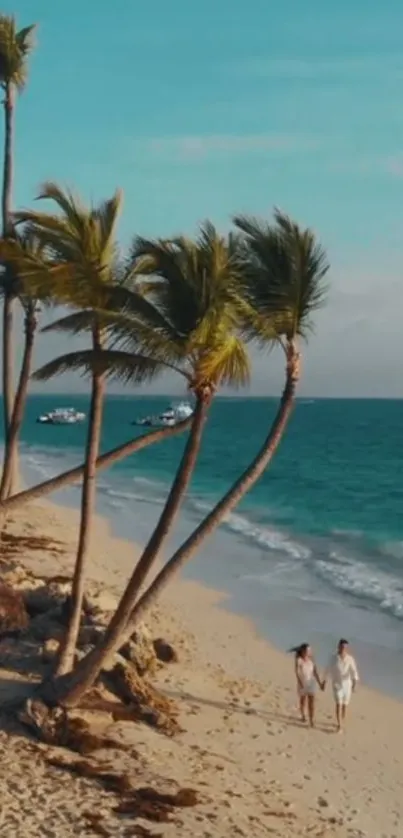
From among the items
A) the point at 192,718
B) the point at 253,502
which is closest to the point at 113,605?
the point at 192,718

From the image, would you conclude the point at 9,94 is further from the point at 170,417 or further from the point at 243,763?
the point at 170,417

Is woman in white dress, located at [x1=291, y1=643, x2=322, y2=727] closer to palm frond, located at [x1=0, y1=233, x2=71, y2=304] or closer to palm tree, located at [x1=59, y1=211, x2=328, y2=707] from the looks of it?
palm tree, located at [x1=59, y1=211, x2=328, y2=707]

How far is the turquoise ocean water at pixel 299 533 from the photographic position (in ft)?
79.3

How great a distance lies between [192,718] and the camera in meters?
15.0

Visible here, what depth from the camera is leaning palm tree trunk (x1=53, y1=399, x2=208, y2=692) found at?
1277cm

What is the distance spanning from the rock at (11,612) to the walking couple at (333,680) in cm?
431

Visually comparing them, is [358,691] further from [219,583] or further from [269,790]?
[219,583]

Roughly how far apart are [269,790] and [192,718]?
2388mm

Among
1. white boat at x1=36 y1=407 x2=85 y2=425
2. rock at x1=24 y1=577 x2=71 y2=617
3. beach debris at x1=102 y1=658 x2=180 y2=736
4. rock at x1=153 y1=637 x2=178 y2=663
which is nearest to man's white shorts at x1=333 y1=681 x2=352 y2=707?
beach debris at x1=102 y1=658 x2=180 y2=736

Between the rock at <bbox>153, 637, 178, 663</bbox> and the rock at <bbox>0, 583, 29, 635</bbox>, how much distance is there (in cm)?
240

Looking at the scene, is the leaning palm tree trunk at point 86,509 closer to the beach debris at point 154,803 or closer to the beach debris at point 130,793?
the beach debris at point 130,793

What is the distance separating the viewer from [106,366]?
12.8 metres

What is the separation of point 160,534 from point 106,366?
216 centimetres

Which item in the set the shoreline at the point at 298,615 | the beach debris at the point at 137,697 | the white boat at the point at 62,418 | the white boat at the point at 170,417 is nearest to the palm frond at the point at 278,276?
the beach debris at the point at 137,697
